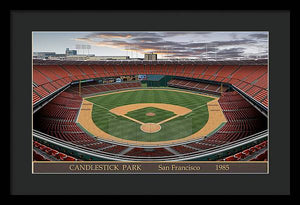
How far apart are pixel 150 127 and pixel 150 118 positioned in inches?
118

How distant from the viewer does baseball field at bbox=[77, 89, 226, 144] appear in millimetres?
16562

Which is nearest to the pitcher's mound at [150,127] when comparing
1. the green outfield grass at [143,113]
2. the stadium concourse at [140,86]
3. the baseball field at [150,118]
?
the baseball field at [150,118]

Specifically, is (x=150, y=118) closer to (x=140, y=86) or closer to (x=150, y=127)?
(x=150, y=127)

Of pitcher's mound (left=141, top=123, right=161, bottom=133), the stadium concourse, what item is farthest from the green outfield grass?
the stadium concourse

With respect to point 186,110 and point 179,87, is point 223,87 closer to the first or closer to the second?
point 179,87

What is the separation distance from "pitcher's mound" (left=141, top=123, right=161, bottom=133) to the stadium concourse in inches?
140

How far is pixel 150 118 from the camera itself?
835 inches

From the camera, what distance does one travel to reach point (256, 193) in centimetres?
782

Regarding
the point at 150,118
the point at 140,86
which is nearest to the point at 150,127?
the point at 150,118

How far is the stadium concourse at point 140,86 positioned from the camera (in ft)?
28.7

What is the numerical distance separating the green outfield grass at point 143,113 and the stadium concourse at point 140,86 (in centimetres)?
184

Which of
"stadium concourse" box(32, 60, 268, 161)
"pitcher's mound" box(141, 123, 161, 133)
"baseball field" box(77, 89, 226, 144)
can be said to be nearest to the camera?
"stadium concourse" box(32, 60, 268, 161)

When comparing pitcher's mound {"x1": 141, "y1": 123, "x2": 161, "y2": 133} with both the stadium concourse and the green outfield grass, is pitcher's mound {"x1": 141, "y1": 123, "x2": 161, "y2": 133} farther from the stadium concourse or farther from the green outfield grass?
the stadium concourse
